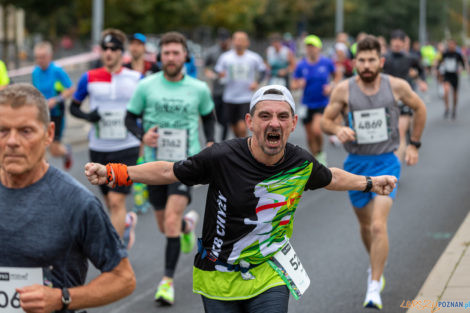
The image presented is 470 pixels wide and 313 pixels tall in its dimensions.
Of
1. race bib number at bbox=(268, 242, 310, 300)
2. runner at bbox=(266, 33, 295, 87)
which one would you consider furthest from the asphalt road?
runner at bbox=(266, 33, 295, 87)

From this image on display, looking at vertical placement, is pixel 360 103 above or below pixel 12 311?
above

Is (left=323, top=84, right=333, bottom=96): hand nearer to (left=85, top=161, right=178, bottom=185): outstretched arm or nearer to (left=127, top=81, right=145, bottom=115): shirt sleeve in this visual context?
(left=127, top=81, right=145, bottom=115): shirt sleeve

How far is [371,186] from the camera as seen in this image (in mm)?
4543

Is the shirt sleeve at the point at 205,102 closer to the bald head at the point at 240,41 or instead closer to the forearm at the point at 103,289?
the forearm at the point at 103,289

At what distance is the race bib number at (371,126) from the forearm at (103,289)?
3.83 m

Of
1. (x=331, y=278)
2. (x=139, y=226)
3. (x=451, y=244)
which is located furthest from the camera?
(x=139, y=226)

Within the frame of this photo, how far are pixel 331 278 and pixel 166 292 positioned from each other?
4.98 ft

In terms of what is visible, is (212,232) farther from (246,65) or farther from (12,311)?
(246,65)

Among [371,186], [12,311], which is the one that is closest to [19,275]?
[12,311]

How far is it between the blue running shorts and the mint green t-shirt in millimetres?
1368

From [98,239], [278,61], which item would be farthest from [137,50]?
[278,61]

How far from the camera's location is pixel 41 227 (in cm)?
295

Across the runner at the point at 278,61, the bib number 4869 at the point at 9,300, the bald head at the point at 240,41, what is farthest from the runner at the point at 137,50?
the runner at the point at 278,61

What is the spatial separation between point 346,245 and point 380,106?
82.4 inches
